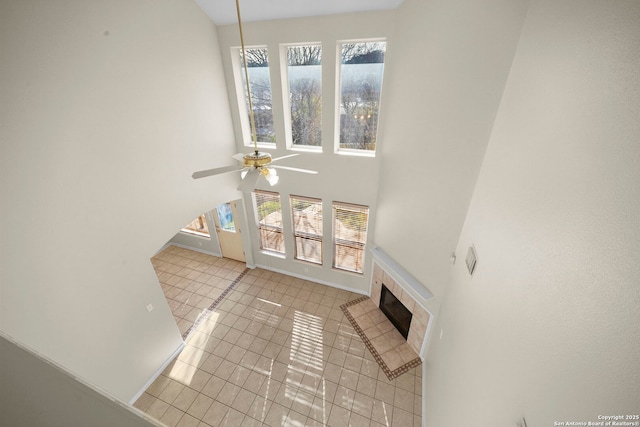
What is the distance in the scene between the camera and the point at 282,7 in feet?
13.5

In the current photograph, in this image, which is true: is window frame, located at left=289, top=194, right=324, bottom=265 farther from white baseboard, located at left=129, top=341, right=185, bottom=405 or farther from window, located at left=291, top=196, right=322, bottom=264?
white baseboard, located at left=129, top=341, right=185, bottom=405

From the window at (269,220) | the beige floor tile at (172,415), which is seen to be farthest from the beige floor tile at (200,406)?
the window at (269,220)

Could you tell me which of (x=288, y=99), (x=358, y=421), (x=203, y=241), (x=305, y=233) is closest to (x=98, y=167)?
(x=288, y=99)

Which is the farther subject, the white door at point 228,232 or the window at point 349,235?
the white door at point 228,232

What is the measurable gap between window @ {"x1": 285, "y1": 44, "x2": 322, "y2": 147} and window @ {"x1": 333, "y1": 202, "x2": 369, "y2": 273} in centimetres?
151

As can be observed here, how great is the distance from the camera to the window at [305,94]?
463 centimetres

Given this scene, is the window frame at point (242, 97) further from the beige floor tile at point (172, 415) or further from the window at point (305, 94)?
the beige floor tile at point (172, 415)

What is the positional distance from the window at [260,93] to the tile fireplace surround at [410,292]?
134 inches

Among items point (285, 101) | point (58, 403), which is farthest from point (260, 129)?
point (58, 403)

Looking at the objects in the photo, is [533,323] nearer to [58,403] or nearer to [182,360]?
[58,403]

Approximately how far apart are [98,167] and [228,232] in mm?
4019

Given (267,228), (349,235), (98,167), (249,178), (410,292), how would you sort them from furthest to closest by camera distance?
(267,228)
(349,235)
(410,292)
(98,167)
(249,178)

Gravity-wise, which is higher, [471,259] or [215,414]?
[471,259]

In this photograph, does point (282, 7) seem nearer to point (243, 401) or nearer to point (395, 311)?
point (395, 311)
